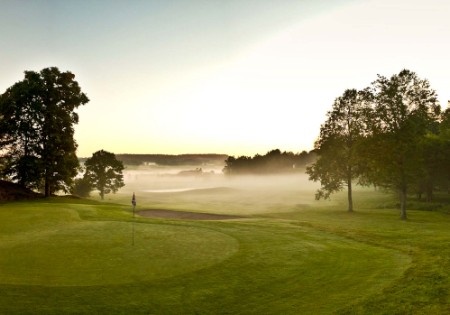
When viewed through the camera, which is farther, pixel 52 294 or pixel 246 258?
pixel 246 258

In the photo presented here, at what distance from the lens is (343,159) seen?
170ft

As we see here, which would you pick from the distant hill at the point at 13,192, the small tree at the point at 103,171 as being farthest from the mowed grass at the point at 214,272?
the small tree at the point at 103,171

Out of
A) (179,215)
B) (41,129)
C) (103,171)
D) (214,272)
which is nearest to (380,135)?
(179,215)

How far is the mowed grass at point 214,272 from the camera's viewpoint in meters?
12.9

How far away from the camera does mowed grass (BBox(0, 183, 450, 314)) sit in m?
12.9

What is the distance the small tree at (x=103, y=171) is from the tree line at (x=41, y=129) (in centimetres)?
3599

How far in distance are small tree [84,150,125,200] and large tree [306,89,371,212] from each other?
58749mm

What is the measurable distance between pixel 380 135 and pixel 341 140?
7552 mm

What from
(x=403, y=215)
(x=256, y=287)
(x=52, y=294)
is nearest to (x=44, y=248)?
(x=52, y=294)

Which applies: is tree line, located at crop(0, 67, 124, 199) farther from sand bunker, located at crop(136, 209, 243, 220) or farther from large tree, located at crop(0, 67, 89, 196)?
sand bunker, located at crop(136, 209, 243, 220)

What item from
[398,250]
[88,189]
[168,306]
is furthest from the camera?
[88,189]

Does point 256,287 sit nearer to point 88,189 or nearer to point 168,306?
point 168,306

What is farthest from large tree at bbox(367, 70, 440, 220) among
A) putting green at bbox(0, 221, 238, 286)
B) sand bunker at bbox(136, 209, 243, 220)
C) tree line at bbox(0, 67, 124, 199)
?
tree line at bbox(0, 67, 124, 199)

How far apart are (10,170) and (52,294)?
46617 millimetres
